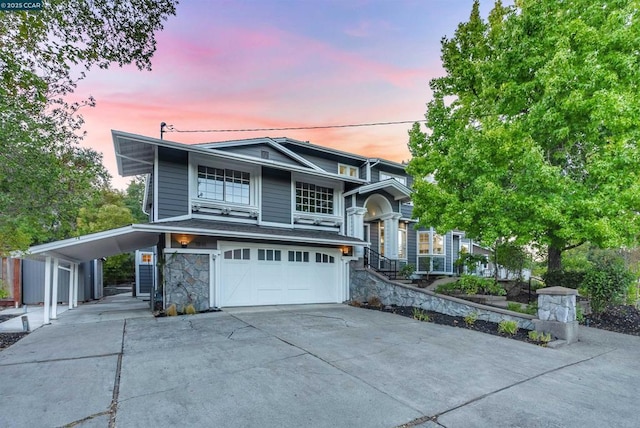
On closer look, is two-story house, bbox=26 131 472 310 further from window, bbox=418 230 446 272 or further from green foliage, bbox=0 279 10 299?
window, bbox=418 230 446 272

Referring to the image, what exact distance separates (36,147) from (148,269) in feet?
40.1

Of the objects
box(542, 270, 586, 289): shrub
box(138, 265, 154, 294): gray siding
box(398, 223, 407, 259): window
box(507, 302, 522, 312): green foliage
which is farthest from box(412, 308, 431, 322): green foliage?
box(138, 265, 154, 294): gray siding

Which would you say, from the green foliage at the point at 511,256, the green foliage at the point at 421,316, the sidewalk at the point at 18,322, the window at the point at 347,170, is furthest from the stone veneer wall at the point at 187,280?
the green foliage at the point at 511,256

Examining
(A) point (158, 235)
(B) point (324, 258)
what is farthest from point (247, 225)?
(B) point (324, 258)

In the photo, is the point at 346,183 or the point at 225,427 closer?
the point at 225,427

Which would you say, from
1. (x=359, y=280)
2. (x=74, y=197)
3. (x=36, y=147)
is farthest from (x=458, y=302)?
(x=36, y=147)

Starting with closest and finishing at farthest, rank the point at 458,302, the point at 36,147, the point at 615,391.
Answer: the point at 615,391, the point at 36,147, the point at 458,302

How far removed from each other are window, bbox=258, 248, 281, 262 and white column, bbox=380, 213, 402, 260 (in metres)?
5.27

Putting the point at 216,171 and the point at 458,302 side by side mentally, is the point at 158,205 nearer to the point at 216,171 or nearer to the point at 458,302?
the point at 216,171

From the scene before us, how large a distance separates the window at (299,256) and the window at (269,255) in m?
0.48

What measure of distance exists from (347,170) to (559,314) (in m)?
10.3

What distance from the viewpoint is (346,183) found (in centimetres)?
1240

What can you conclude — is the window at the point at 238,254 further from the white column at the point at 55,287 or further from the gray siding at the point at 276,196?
the white column at the point at 55,287

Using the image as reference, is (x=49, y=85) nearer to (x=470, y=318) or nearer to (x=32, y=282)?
(x=32, y=282)
